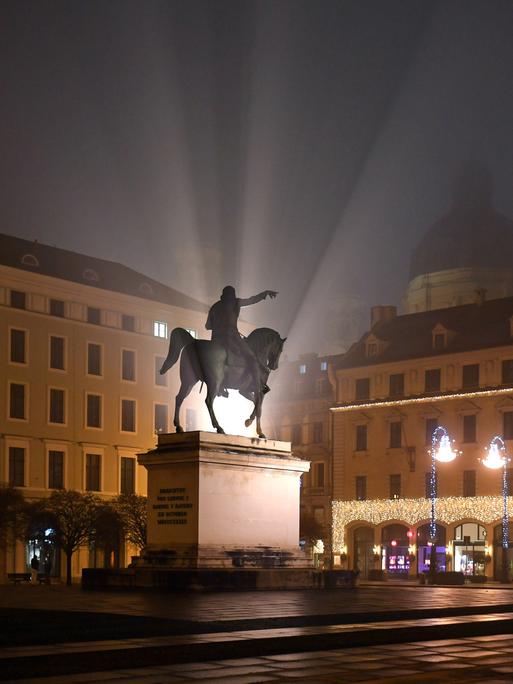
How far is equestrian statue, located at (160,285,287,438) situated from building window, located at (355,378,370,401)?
54.8 meters

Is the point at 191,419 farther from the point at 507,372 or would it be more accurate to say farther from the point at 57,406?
the point at 507,372

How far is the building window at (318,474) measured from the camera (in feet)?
308

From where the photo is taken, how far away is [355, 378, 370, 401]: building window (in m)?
88.3

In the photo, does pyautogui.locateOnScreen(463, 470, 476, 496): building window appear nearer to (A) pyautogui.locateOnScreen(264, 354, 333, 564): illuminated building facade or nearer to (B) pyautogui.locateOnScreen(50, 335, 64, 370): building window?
(A) pyautogui.locateOnScreen(264, 354, 333, 564): illuminated building facade

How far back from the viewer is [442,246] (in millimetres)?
125688

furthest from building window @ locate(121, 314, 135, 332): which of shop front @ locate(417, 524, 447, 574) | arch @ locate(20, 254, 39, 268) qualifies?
shop front @ locate(417, 524, 447, 574)

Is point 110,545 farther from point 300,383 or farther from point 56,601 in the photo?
point 56,601

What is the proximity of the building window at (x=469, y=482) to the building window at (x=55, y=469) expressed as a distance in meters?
25.2

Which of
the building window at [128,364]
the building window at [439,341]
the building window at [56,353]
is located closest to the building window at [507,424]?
the building window at [439,341]

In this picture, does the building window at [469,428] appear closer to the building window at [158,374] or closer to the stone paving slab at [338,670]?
the building window at [158,374]

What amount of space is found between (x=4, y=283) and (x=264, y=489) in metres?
43.3

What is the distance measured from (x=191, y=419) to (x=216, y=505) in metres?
52.1

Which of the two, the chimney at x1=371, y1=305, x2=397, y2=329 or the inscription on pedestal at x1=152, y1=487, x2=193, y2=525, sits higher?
the chimney at x1=371, y1=305, x2=397, y2=329

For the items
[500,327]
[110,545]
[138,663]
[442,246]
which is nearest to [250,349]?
[138,663]
